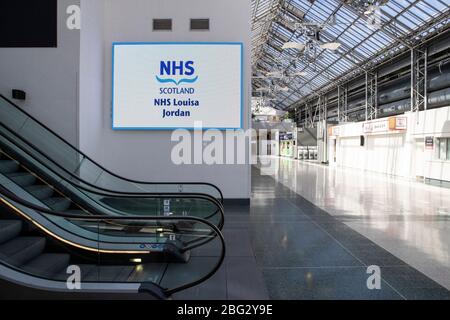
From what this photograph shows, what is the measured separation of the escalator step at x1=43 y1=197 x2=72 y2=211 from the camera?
15.1 feet

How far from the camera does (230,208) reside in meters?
7.57

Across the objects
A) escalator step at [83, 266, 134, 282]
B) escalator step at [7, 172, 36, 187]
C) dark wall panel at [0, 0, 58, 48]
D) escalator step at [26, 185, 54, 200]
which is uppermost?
dark wall panel at [0, 0, 58, 48]

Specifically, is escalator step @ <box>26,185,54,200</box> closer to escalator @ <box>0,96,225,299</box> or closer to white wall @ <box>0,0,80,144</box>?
escalator @ <box>0,96,225,299</box>

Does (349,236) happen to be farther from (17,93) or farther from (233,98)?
(17,93)

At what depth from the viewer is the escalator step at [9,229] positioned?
3329 millimetres

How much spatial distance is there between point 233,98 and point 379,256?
468 centimetres

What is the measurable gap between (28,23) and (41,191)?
359cm

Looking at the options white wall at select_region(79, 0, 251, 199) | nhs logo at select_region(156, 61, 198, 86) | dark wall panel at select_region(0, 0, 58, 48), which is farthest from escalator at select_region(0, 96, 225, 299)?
nhs logo at select_region(156, 61, 198, 86)

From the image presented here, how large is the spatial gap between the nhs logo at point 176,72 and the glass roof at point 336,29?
9.33 metres

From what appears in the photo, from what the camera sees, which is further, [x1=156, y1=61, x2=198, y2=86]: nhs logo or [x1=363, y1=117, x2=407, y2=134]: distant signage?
[x1=363, y1=117, x2=407, y2=134]: distant signage

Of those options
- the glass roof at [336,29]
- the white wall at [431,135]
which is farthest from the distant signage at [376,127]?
the glass roof at [336,29]

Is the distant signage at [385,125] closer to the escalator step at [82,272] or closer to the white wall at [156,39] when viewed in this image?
the white wall at [156,39]

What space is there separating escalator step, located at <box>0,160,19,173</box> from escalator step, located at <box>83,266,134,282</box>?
243 centimetres
